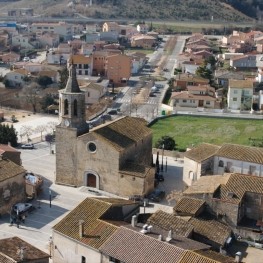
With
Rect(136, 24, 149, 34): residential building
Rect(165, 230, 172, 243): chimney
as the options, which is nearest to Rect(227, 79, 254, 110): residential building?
Rect(165, 230, 172, 243): chimney

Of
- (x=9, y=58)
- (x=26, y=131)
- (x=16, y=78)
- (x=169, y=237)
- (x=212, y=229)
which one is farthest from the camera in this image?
(x=9, y=58)

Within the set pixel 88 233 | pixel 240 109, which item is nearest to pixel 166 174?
pixel 88 233

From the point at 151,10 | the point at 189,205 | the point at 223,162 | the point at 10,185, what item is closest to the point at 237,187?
the point at 189,205

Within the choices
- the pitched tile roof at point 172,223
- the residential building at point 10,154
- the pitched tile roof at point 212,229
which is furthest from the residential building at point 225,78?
the pitched tile roof at point 172,223

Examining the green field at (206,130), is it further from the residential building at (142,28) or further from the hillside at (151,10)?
the hillside at (151,10)

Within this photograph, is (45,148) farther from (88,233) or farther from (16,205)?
(88,233)

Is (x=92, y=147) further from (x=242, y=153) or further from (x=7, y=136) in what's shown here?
(x=7, y=136)
